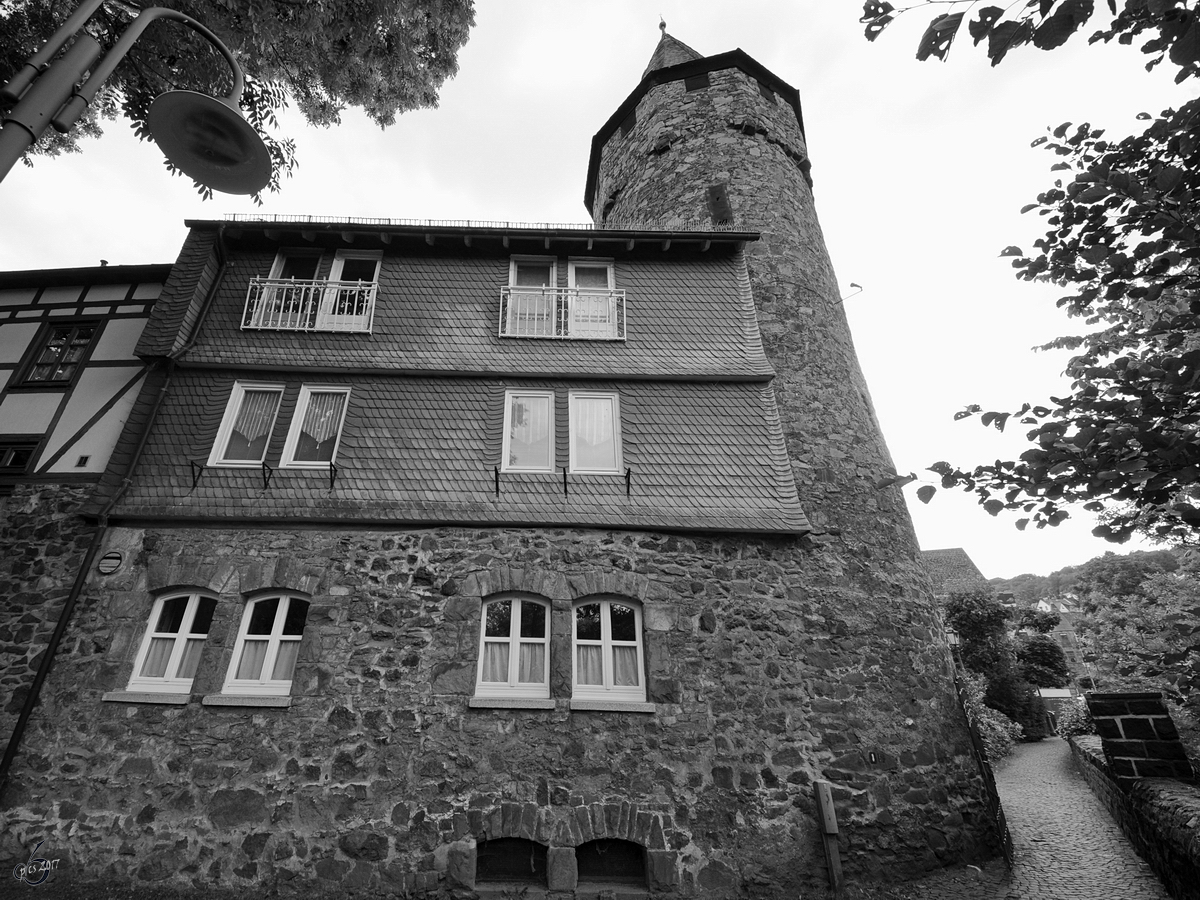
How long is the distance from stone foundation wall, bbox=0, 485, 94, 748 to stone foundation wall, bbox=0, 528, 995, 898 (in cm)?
40

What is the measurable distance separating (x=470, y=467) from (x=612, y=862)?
5.01 m

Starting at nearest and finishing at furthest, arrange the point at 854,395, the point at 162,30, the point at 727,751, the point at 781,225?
the point at 727,751 < the point at 162,30 < the point at 854,395 < the point at 781,225

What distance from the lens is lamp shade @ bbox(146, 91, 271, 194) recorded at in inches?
147

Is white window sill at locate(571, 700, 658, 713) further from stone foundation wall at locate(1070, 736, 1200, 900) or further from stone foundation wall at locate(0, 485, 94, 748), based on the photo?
stone foundation wall at locate(0, 485, 94, 748)

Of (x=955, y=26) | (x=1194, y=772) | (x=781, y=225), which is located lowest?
(x=1194, y=772)

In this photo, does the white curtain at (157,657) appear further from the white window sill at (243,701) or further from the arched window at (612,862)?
the arched window at (612,862)

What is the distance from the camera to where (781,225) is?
1132cm

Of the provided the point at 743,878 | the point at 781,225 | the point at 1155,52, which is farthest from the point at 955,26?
the point at 781,225

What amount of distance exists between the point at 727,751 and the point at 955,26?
680 centimetres

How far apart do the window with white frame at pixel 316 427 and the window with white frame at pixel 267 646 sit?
1899 mm

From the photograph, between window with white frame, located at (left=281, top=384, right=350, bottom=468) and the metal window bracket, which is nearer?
the metal window bracket

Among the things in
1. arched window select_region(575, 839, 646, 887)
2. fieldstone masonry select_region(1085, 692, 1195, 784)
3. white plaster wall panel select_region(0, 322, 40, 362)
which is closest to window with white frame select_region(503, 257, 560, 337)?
arched window select_region(575, 839, 646, 887)

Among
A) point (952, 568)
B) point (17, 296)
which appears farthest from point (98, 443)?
point (952, 568)

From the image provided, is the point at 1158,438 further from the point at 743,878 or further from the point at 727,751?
the point at 743,878
